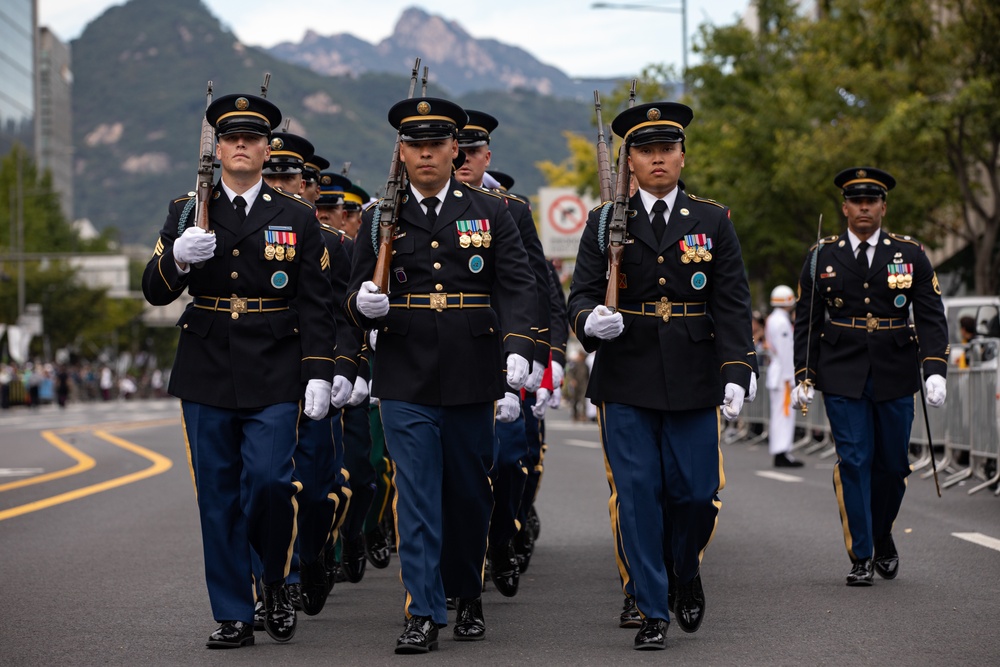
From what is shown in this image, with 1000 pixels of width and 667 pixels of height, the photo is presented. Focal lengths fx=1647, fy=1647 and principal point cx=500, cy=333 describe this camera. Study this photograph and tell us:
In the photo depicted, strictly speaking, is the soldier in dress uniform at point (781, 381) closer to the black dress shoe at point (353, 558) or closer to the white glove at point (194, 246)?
the black dress shoe at point (353, 558)

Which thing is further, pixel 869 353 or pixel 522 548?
pixel 522 548

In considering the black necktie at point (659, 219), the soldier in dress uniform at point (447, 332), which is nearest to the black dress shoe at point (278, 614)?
the soldier in dress uniform at point (447, 332)

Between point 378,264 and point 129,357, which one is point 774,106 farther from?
point 129,357

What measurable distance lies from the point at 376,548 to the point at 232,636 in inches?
132

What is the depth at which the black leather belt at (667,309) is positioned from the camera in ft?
24.2

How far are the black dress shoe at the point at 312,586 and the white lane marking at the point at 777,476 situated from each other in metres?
9.35

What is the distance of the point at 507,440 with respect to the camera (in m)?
9.44

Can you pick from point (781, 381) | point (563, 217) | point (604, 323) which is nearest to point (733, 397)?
point (604, 323)

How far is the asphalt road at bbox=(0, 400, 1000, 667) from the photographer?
687 centimetres

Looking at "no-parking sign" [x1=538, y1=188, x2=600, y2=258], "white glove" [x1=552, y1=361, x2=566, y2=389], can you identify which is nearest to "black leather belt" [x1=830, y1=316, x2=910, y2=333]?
"white glove" [x1=552, y1=361, x2=566, y2=389]

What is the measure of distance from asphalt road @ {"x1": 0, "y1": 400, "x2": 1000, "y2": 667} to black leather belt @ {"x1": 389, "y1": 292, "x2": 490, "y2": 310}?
4.88 feet

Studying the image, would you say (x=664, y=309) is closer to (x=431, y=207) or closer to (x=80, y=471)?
(x=431, y=207)

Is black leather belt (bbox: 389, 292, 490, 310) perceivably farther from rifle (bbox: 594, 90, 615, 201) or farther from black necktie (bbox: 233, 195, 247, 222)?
rifle (bbox: 594, 90, 615, 201)

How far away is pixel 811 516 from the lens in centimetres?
1278
